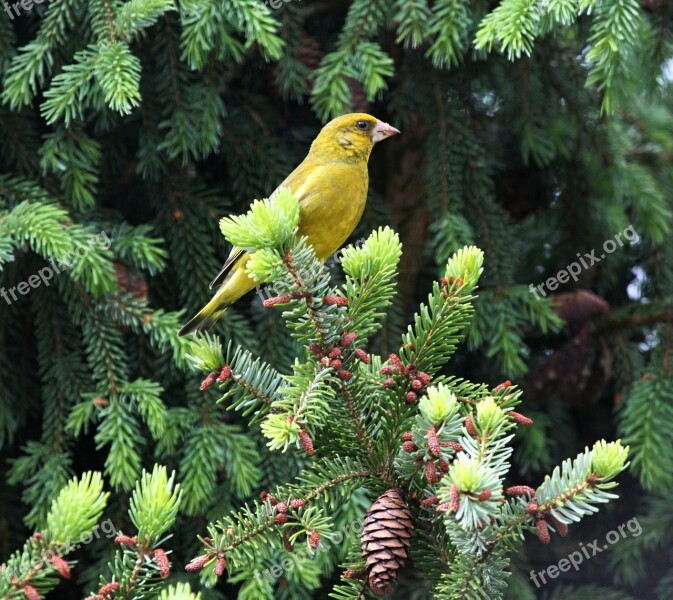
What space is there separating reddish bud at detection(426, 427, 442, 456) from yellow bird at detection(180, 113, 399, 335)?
1.27 m

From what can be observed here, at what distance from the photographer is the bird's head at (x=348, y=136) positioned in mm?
2707

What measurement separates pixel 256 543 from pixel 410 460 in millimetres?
279

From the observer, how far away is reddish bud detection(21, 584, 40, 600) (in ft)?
3.69

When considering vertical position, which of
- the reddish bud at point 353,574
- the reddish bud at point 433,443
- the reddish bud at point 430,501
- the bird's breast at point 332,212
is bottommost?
the reddish bud at point 353,574

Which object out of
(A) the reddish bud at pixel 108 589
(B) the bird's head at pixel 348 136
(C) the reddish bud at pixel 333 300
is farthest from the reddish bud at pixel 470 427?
(B) the bird's head at pixel 348 136

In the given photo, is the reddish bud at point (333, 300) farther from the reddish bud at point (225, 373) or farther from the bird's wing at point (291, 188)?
the bird's wing at point (291, 188)

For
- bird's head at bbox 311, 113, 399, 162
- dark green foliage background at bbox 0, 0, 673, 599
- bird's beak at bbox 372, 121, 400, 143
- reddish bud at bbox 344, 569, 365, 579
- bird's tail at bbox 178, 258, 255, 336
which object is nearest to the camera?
reddish bud at bbox 344, 569, 365, 579

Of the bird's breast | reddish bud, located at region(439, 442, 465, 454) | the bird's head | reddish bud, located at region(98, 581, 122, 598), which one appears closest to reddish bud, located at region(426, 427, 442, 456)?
reddish bud, located at region(439, 442, 465, 454)

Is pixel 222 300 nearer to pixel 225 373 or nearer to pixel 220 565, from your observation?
pixel 225 373

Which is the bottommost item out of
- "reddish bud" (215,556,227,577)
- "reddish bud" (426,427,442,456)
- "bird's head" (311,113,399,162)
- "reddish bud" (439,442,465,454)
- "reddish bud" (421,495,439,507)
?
"reddish bud" (215,556,227,577)

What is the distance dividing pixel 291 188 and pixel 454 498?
1.58 m

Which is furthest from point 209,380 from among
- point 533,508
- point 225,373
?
point 533,508

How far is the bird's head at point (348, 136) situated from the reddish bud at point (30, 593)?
1803 millimetres

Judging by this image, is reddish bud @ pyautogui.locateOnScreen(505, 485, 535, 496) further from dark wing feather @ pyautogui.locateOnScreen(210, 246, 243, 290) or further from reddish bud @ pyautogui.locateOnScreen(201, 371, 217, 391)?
dark wing feather @ pyautogui.locateOnScreen(210, 246, 243, 290)
